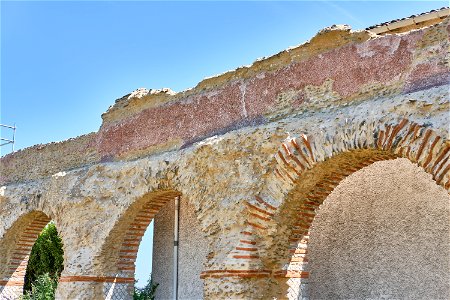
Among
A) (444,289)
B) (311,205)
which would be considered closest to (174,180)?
(311,205)

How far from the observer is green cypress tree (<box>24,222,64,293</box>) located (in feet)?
39.2

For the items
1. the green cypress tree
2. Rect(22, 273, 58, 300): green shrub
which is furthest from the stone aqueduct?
the green cypress tree

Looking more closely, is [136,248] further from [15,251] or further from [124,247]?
[15,251]

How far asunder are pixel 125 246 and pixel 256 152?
2.74m

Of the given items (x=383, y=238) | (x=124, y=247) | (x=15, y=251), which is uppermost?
(x=15, y=251)

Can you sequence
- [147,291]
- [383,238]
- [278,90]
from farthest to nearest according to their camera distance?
[147,291]
[383,238]
[278,90]

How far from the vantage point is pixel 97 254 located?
7.82 metres

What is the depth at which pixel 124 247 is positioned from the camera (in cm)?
800

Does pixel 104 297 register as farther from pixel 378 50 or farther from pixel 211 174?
pixel 378 50

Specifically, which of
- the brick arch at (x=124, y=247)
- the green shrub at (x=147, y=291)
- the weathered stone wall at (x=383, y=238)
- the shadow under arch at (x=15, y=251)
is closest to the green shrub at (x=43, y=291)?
the shadow under arch at (x=15, y=251)

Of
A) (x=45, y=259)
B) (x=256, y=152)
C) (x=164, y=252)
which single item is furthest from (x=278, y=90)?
(x=45, y=259)

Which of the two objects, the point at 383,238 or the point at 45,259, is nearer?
the point at 383,238

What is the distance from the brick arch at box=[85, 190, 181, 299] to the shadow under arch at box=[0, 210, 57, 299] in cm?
217

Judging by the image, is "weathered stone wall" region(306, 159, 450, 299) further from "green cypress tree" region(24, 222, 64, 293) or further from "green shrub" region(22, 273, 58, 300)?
"green cypress tree" region(24, 222, 64, 293)
